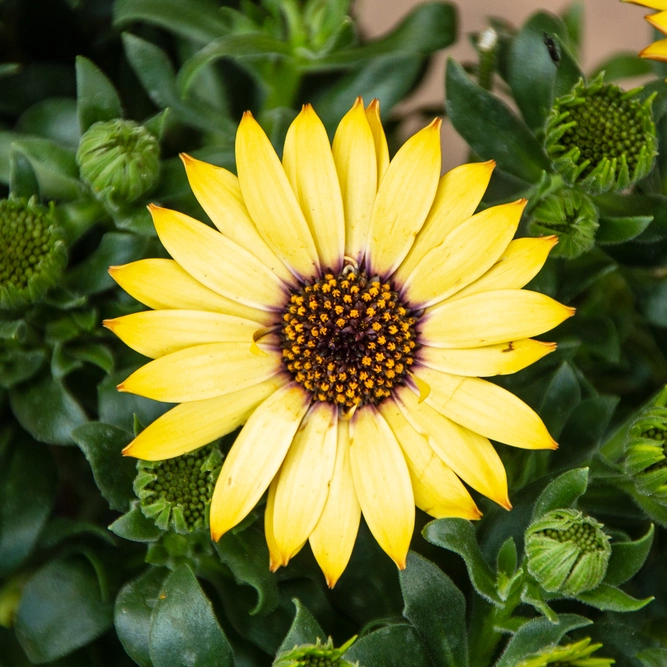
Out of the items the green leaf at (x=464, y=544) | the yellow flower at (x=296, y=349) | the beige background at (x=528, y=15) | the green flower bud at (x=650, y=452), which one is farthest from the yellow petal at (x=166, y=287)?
the beige background at (x=528, y=15)

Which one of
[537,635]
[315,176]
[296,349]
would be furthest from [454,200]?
[537,635]

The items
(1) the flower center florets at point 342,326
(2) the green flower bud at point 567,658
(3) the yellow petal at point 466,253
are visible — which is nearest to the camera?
(2) the green flower bud at point 567,658

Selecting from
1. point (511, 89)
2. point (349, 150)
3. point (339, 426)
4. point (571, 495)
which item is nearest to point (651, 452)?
point (571, 495)

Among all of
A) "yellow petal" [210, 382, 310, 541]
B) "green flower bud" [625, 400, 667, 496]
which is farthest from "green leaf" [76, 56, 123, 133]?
"green flower bud" [625, 400, 667, 496]

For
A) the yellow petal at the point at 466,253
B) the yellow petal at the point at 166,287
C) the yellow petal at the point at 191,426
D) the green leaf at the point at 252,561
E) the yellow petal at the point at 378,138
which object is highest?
the yellow petal at the point at 378,138

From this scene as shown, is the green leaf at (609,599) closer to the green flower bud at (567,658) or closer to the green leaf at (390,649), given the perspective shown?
the green flower bud at (567,658)

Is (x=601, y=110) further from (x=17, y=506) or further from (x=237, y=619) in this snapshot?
(x=17, y=506)

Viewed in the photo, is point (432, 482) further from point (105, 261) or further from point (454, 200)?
point (105, 261)
